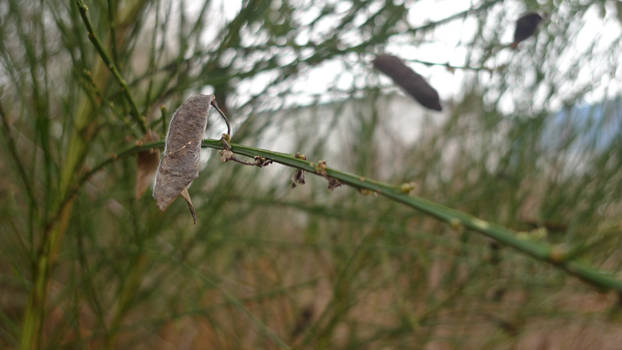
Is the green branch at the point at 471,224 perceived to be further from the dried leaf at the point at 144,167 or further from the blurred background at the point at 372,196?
the blurred background at the point at 372,196

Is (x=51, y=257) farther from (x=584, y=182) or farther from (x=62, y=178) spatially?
(x=584, y=182)

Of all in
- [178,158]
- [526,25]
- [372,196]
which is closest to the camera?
[178,158]

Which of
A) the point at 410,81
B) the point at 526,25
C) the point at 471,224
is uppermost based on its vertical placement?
the point at 526,25

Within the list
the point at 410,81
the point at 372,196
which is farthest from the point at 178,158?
the point at 372,196

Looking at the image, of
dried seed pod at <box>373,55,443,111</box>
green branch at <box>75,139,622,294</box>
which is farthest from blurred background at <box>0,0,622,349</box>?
green branch at <box>75,139,622,294</box>

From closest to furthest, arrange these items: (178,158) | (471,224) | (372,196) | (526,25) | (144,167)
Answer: (471,224) → (178,158) → (144,167) → (526,25) → (372,196)

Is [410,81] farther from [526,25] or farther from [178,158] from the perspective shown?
[178,158]

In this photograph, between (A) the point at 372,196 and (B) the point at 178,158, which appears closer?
(B) the point at 178,158
